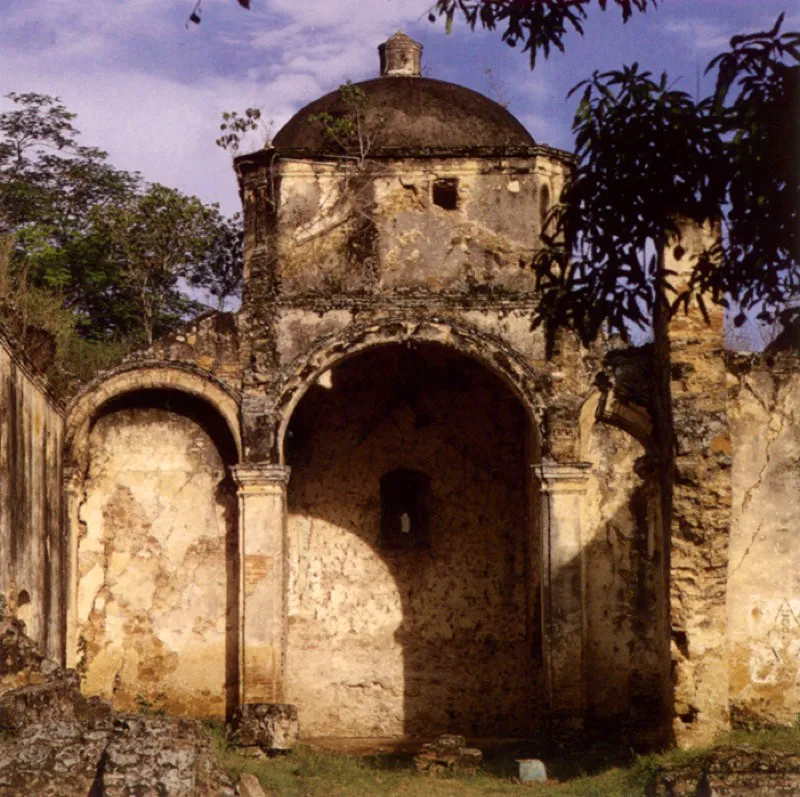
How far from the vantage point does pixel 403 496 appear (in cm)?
Result: 1761

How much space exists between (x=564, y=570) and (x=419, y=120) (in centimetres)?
534

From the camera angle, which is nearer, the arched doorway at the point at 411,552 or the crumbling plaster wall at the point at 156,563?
the crumbling plaster wall at the point at 156,563

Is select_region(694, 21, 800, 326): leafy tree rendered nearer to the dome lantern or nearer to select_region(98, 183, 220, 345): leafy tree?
the dome lantern

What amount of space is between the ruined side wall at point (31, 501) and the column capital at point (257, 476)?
1776 mm

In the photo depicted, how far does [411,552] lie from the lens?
1730 centimetres

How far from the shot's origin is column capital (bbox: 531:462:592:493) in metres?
15.0

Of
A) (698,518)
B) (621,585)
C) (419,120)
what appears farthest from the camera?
(419,120)

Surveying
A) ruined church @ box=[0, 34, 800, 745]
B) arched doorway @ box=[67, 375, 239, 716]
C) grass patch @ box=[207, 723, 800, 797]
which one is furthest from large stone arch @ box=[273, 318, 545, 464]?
grass patch @ box=[207, 723, 800, 797]

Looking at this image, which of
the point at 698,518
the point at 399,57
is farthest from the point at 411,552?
the point at 399,57

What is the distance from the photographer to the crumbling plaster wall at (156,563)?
51.0 ft

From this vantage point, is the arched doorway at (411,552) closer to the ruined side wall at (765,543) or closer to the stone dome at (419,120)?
the stone dome at (419,120)

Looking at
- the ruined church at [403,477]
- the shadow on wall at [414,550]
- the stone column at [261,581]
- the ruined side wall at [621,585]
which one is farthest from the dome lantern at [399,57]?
the stone column at [261,581]

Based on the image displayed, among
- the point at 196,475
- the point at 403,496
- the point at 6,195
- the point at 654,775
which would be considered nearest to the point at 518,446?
the point at 403,496

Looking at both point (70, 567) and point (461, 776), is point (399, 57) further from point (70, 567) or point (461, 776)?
point (461, 776)
